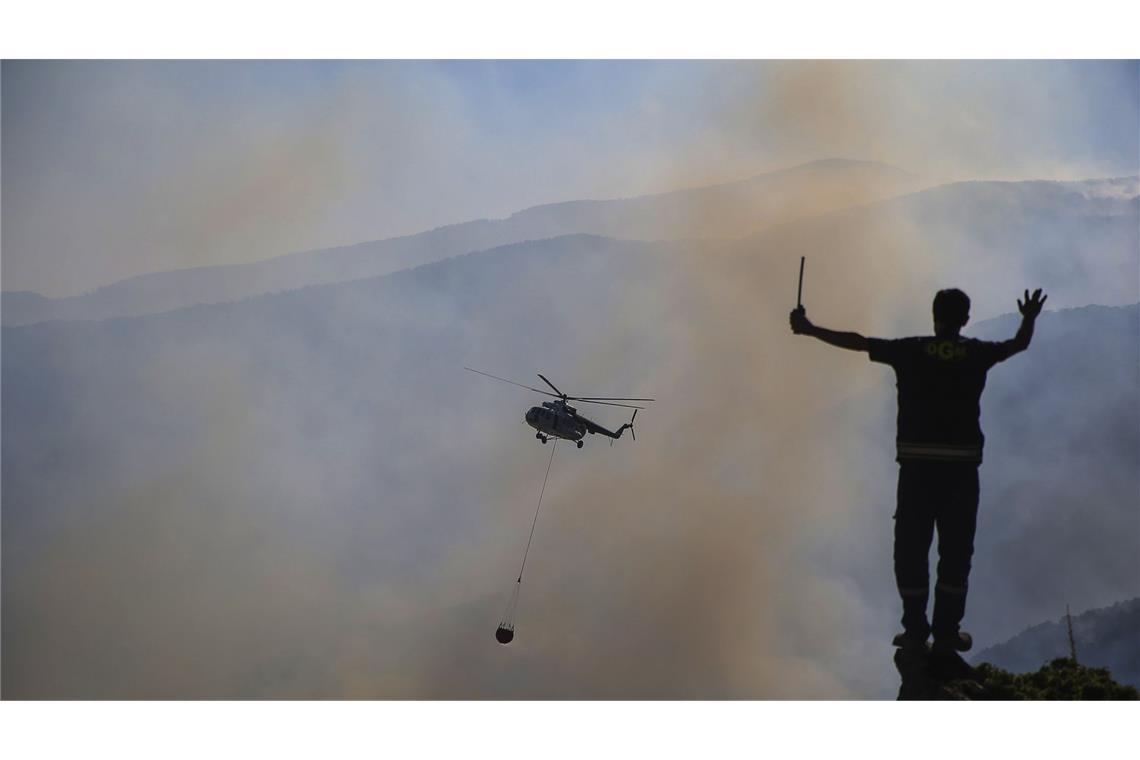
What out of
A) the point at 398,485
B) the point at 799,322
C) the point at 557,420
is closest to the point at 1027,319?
the point at 799,322

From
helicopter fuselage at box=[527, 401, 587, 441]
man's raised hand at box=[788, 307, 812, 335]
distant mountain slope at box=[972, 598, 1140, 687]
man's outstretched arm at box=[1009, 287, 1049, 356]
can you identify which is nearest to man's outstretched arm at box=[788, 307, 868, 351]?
man's raised hand at box=[788, 307, 812, 335]

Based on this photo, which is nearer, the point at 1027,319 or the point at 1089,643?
the point at 1027,319

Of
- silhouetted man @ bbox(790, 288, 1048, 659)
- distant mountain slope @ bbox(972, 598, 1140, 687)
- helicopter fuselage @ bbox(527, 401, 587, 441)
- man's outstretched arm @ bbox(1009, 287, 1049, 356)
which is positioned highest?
distant mountain slope @ bbox(972, 598, 1140, 687)

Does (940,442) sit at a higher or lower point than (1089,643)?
lower

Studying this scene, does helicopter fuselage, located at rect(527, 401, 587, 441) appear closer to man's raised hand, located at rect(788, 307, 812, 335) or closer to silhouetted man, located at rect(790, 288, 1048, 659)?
silhouetted man, located at rect(790, 288, 1048, 659)

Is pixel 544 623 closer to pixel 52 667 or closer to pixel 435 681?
pixel 435 681

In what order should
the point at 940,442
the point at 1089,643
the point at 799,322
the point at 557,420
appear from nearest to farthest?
the point at 799,322 < the point at 940,442 < the point at 557,420 < the point at 1089,643

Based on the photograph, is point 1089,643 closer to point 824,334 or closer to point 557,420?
point 557,420

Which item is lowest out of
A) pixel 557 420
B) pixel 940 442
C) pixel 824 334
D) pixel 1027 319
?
pixel 940 442
